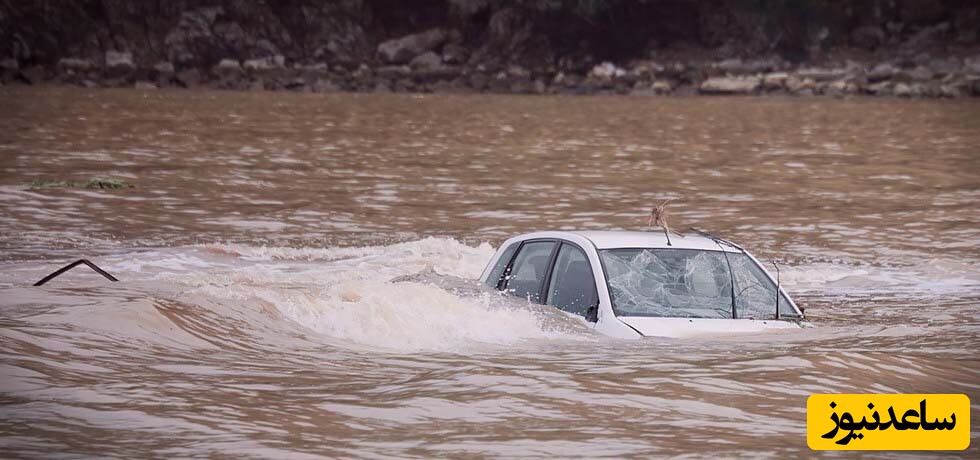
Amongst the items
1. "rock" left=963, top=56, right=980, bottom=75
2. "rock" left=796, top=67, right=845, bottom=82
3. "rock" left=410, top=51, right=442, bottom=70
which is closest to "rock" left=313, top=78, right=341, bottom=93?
"rock" left=410, top=51, right=442, bottom=70

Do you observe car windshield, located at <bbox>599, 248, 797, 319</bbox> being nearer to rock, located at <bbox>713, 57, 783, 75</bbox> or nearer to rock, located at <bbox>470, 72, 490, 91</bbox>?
rock, located at <bbox>470, 72, 490, 91</bbox>

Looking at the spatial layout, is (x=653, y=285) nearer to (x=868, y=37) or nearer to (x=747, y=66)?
(x=747, y=66)

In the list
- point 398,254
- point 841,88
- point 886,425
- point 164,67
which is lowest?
point 164,67

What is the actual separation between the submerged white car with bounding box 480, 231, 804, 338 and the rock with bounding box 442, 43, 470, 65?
87069mm

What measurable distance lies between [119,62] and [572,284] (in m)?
89.4

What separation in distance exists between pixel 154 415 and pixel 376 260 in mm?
10934

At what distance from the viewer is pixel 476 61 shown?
98500 millimetres

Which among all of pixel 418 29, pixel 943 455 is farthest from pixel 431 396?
pixel 418 29

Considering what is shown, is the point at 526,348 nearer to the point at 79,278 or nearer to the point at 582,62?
the point at 79,278

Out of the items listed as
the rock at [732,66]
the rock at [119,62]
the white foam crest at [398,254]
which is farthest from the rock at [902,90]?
the white foam crest at [398,254]

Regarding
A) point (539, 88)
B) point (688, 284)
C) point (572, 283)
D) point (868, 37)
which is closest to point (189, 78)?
point (539, 88)

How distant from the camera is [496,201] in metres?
26.5

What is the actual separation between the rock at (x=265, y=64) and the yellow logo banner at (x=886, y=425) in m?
86.7

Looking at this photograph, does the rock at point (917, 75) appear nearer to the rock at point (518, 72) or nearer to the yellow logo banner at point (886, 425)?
the rock at point (518, 72)
